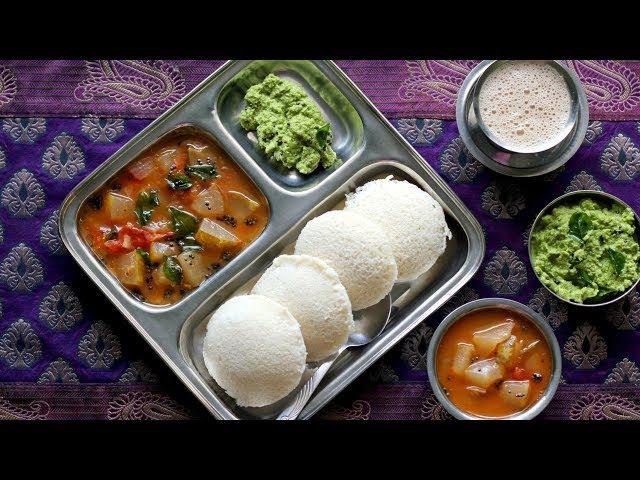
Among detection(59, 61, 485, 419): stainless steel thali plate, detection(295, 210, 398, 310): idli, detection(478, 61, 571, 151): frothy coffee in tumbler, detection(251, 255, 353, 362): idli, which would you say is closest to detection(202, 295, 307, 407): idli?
detection(251, 255, 353, 362): idli

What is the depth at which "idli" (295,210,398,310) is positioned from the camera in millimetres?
3482

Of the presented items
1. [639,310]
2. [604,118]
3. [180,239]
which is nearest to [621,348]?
[639,310]

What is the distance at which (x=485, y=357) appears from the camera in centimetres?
371

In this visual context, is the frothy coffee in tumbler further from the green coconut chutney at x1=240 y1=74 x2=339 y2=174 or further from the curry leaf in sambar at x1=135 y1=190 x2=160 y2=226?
the curry leaf in sambar at x1=135 y1=190 x2=160 y2=226

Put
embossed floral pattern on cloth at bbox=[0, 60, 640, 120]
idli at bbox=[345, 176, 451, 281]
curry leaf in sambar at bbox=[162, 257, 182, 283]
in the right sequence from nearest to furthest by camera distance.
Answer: idli at bbox=[345, 176, 451, 281]
curry leaf in sambar at bbox=[162, 257, 182, 283]
embossed floral pattern on cloth at bbox=[0, 60, 640, 120]

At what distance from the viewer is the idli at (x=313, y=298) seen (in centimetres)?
343

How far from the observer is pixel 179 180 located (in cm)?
385

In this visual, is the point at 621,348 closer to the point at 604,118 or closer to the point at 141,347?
the point at 604,118

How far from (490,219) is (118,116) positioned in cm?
206

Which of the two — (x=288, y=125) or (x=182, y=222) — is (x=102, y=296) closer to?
(x=182, y=222)

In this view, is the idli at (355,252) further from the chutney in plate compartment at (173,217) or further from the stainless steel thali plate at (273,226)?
the chutney in plate compartment at (173,217)

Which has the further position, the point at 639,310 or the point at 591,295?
the point at 639,310

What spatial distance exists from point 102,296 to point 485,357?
1992 millimetres

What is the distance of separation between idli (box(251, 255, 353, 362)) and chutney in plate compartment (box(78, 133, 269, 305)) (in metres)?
0.40
